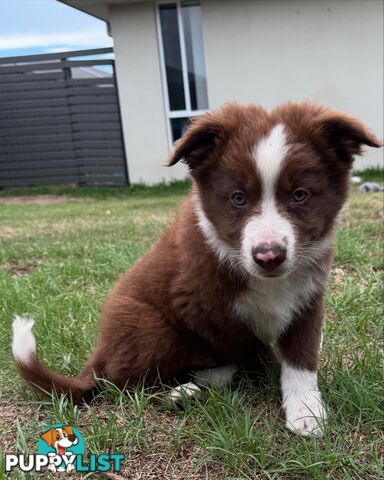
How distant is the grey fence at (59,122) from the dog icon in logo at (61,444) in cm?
1092

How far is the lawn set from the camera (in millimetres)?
1779

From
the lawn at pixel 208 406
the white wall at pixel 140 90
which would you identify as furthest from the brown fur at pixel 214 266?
the white wall at pixel 140 90

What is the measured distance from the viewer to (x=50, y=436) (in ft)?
6.37

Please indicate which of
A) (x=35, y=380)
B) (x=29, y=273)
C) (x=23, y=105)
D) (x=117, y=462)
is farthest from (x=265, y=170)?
(x=23, y=105)

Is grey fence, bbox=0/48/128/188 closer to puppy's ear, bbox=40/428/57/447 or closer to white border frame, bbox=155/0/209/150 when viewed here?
white border frame, bbox=155/0/209/150

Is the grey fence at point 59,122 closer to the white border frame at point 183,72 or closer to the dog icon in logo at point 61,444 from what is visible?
the white border frame at point 183,72

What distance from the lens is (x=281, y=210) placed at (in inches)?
74.9

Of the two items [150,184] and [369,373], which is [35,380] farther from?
[150,184]

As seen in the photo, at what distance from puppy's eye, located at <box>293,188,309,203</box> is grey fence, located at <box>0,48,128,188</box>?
1090 centimetres

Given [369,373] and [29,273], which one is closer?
[369,373]

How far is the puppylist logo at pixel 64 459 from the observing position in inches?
69.9

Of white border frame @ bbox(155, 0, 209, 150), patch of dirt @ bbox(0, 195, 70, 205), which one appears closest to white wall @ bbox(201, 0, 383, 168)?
white border frame @ bbox(155, 0, 209, 150)

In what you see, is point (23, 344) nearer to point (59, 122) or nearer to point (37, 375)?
point (37, 375)

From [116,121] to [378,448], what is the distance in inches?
452
